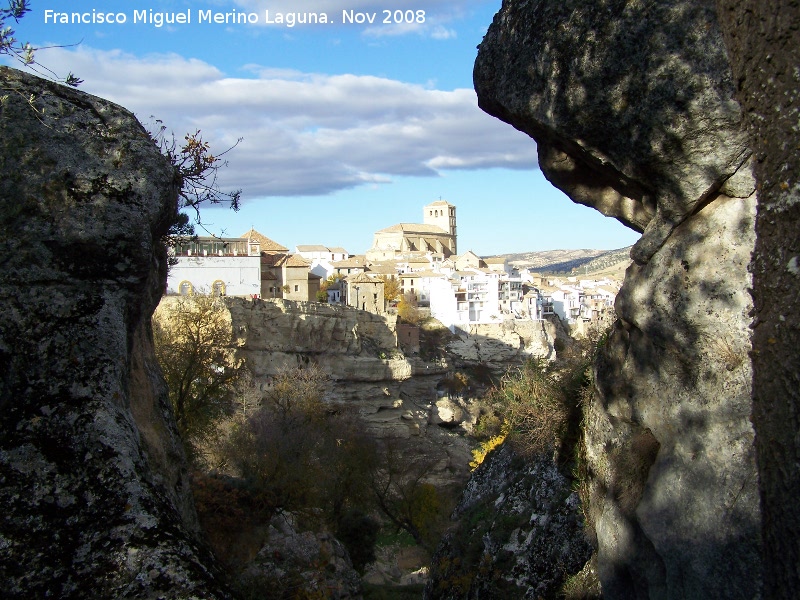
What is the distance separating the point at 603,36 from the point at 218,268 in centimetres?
3566

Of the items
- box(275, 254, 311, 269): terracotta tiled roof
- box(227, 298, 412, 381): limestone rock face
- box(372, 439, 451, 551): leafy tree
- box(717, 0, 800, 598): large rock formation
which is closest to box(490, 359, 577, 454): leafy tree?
box(717, 0, 800, 598): large rock formation

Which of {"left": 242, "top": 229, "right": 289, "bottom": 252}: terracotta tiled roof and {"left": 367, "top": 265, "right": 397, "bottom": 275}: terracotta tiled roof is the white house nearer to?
{"left": 242, "top": 229, "right": 289, "bottom": 252}: terracotta tiled roof

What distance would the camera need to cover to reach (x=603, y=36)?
5.58 meters

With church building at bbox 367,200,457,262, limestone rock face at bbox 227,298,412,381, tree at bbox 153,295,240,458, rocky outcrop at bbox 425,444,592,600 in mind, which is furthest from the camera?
church building at bbox 367,200,457,262

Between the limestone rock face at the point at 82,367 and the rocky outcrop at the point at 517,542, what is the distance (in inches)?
163

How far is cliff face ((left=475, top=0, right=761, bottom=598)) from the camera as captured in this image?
4.87 m

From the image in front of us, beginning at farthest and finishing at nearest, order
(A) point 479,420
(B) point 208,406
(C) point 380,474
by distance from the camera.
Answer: (A) point 479,420, (C) point 380,474, (B) point 208,406

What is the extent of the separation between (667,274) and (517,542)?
13.8 feet

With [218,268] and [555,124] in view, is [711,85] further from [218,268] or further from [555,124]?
[218,268]

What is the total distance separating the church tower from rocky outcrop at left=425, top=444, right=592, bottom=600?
4494 inches

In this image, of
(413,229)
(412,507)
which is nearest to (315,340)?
(412,507)

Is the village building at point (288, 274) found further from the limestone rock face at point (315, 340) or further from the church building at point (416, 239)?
the church building at point (416, 239)

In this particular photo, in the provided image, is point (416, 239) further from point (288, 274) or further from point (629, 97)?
point (629, 97)

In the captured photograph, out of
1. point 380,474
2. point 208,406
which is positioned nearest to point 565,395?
point 208,406
